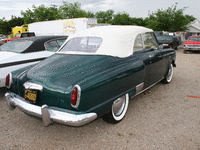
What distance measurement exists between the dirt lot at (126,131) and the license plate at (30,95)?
2.32 ft

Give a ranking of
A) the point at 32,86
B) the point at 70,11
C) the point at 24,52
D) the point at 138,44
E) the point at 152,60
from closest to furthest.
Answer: the point at 32,86, the point at 138,44, the point at 152,60, the point at 24,52, the point at 70,11

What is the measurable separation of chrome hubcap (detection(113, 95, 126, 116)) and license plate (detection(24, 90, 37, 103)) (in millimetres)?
1330

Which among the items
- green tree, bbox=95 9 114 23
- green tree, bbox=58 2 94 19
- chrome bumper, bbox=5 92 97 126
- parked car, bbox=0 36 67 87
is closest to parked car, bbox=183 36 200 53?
parked car, bbox=0 36 67 87

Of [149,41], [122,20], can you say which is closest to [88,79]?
[149,41]

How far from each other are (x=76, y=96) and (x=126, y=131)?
4.12 ft

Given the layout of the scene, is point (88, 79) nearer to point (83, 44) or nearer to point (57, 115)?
point (57, 115)

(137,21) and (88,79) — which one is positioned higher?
(137,21)

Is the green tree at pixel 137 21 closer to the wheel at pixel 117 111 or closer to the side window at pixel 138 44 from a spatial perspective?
the side window at pixel 138 44

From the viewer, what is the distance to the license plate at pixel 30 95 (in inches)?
96.4

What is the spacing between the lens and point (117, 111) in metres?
3.08

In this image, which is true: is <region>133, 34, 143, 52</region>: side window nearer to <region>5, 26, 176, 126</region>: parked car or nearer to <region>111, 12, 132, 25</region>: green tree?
<region>5, 26, 176, 126</region>: parked car

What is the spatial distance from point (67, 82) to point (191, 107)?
2.95m

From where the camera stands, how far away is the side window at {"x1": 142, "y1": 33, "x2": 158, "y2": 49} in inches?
153

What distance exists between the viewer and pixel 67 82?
2.27 m
